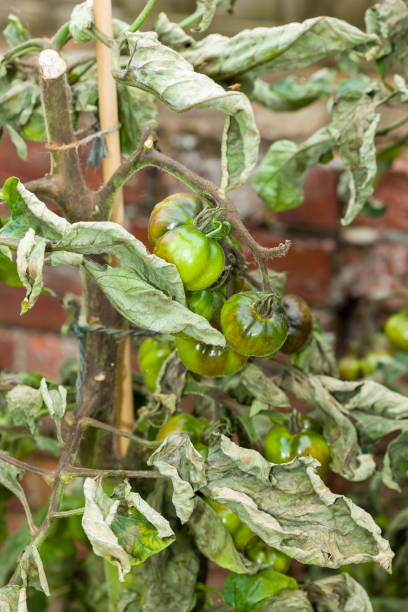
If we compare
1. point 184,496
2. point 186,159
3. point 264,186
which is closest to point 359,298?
point 186,159

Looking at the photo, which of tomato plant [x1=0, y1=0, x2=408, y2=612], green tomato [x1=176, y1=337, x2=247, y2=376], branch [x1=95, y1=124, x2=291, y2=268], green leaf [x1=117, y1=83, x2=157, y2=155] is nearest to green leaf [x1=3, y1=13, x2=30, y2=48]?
tomato plant [x1=0, y1=0, x2=408, y2=612]

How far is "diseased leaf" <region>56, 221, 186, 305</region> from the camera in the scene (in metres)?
0.42

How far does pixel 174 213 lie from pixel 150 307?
77 mm

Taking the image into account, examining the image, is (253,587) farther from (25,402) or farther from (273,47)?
(273,47)

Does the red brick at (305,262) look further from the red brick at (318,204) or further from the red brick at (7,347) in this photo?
the red brick at (7,347)

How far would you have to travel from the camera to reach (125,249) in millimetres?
441

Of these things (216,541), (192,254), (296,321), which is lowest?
(216,541)

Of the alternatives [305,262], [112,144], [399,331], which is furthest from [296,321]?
[305,262]

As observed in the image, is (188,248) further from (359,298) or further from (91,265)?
(359,298)

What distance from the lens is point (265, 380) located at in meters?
0.59

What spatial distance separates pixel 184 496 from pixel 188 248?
0.17m

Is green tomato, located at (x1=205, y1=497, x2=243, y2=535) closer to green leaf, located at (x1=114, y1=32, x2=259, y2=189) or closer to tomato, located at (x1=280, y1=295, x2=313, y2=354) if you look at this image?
tomato, located at (x1=280, y1=295, x2=313, y2=354)

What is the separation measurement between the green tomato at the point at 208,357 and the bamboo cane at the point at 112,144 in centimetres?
10

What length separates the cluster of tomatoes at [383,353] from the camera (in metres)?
0.86
